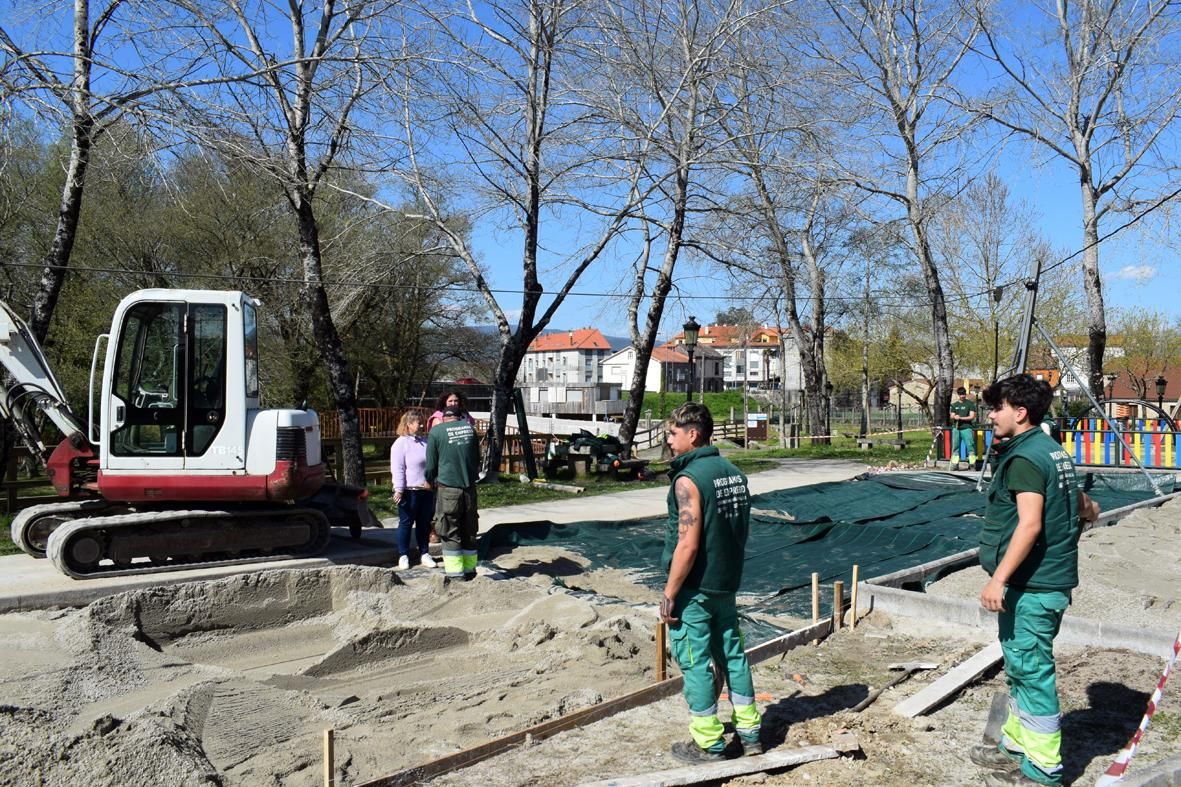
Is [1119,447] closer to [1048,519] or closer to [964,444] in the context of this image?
[964,444]

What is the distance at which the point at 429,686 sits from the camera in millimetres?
6191

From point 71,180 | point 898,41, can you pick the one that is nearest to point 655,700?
point 71,180

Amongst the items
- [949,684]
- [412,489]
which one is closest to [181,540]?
[412,489]

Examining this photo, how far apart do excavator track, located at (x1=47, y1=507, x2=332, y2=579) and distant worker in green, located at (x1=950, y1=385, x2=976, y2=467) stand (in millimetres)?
14491

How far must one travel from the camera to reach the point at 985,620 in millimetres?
6789

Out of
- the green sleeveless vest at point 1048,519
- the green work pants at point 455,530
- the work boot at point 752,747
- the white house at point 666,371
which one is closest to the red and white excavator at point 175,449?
the green work pants at point 455,530

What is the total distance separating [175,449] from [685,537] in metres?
6.34

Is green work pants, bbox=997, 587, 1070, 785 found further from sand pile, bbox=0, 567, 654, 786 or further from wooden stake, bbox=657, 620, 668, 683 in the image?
sand pile, bbox=0, 567, 654, 786

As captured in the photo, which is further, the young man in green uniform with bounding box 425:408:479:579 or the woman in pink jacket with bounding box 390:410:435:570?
the woman in pink jacket with bounding box 390:410:435:570

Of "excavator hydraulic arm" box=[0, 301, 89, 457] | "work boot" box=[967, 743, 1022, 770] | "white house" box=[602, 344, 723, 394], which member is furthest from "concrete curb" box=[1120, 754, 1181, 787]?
"white house" box=[602, 344, 723, 394]

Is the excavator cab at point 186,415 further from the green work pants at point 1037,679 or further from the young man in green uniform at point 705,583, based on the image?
the green work pants at point 1037,679

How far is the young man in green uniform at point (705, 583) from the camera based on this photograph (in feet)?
15.0

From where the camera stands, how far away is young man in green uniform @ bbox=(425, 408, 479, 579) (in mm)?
8734

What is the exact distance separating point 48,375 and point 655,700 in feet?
25.4
